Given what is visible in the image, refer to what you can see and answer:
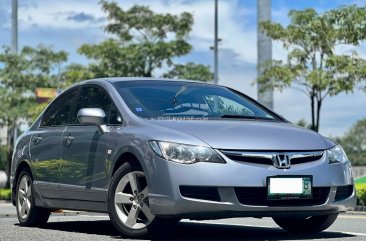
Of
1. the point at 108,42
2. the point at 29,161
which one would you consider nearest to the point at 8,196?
the point at 108,42

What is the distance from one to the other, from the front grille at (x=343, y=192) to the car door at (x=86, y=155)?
2.02 metres

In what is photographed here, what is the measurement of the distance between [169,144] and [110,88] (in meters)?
1.54

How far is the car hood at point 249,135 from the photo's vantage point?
643 cm

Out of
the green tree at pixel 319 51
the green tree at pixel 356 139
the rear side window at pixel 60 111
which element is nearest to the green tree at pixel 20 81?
the green tree at pixel 319 51

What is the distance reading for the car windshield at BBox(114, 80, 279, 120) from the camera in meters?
7.32

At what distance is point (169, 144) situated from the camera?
6473 mm

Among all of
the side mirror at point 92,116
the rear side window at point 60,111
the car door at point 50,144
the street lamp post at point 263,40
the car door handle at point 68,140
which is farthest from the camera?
the street lamp post at point 263,40

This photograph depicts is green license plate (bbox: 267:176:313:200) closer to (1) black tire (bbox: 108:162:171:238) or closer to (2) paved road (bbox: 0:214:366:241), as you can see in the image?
(2) paved road (bbox: 0:214:366:241)

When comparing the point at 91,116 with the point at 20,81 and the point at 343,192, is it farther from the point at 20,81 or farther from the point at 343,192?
the point at 20,81

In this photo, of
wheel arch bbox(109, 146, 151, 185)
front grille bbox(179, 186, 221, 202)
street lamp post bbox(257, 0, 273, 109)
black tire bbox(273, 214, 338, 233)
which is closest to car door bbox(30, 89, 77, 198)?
wheel arch bbox(109, 146, 151, 185)

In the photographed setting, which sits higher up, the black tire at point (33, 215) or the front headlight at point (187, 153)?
the front headlight at point (187, 153)

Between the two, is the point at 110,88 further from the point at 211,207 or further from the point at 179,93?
the point at 211,207

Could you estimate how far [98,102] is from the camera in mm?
7969

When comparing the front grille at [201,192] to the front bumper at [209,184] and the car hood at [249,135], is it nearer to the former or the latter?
the front bumper at [209,184]
